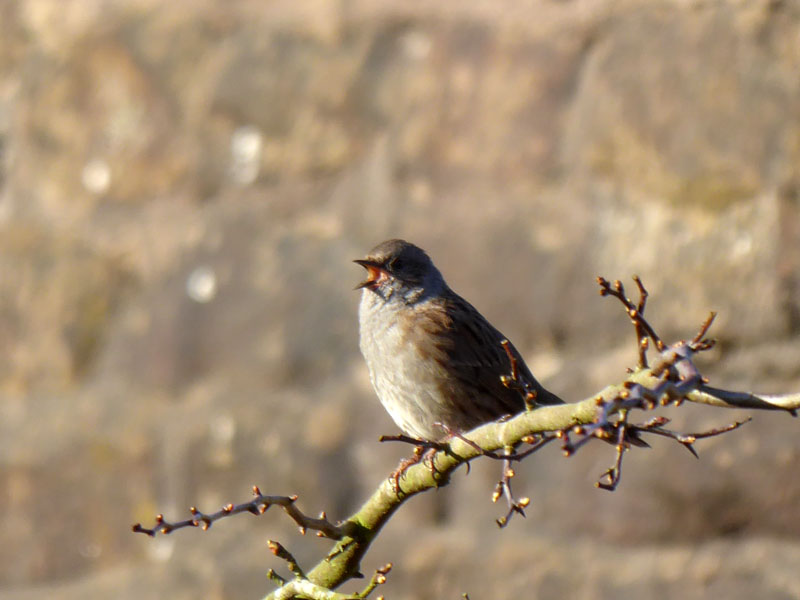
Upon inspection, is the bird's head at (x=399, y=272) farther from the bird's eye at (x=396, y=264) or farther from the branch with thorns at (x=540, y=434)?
the branch with thorns at (x=540, y=434)

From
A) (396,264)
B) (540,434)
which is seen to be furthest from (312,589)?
(396,264)

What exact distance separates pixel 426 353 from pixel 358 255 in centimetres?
101

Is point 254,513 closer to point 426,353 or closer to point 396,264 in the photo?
point 426,353

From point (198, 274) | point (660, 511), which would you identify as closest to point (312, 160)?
point (198, 274)

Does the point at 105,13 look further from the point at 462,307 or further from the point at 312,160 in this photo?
the point at 462,307

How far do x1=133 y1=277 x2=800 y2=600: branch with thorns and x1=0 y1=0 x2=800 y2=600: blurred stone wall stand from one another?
1.32 meters

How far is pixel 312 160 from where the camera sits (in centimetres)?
488

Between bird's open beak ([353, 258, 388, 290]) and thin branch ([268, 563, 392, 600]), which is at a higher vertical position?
bird's open beak ([353, 258, 388, 290])

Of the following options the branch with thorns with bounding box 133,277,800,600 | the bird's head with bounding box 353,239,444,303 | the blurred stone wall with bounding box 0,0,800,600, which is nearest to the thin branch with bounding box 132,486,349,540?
the branch with thorns with bounding box 133,277,800,600

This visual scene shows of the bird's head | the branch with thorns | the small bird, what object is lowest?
the branch with thorns

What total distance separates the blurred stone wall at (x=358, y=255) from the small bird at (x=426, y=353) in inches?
16.3

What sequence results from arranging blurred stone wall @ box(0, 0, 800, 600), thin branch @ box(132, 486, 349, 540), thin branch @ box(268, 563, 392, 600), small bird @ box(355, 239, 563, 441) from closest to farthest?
thin branch @ box(132, 486, 349, 540) → thin branch @ box(268, 563, 392, 600) → small bird @ box(355, 239, 563, 441) → blurred stone wall @ box(0, 0, 800, 600)

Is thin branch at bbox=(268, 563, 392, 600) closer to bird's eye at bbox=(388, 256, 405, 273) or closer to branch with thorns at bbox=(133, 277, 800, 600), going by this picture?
branch with thorns at bbox=(133, 277, 800, 600)

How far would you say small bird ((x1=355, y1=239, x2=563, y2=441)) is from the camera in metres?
3.67
